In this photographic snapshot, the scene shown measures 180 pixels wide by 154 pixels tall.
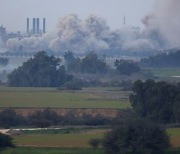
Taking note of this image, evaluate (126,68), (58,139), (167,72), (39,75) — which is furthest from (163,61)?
(58,139)

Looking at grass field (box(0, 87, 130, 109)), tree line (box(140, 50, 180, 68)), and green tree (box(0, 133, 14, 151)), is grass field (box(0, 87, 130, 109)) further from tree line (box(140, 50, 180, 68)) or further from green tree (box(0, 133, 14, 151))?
tree line (box(140, 50, 180, 68))

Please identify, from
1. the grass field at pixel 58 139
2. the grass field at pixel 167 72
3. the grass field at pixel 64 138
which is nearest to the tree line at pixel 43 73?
the grass field at pixel 167 72

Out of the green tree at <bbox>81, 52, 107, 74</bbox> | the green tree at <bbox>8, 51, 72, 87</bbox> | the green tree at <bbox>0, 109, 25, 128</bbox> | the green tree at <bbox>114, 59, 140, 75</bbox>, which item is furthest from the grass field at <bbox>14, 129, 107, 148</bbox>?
the green tree at <bbox>81, 52, 107, 74</bbox>

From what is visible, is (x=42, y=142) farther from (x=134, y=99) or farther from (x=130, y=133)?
(x=134, y=99)

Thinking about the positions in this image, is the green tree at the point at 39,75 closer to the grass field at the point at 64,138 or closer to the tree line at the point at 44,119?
the tree line at the point at 44,119

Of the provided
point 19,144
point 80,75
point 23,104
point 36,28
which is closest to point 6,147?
point 19,144

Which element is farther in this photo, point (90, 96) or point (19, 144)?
point (90, 96)
